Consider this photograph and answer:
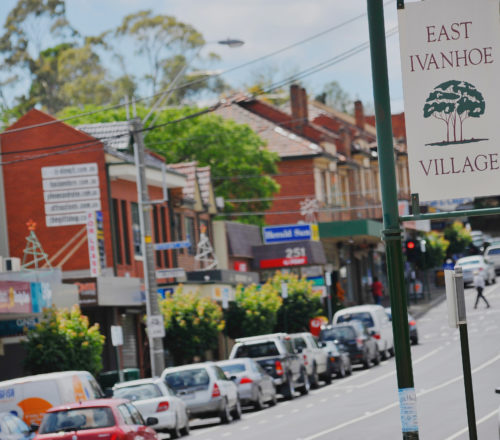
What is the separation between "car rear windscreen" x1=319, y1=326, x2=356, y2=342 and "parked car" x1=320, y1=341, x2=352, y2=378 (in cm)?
60

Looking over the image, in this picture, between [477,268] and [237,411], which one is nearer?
[237,411]

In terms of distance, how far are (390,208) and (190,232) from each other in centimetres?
4058

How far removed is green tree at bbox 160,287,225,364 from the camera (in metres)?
37.9

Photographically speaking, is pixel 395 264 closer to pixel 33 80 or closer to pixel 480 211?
pixel 480 211

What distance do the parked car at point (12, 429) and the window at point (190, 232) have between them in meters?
29.2

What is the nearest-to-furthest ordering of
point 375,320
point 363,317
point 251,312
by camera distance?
point 251,312, point 375,320, point 363,317

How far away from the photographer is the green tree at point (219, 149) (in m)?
60.8

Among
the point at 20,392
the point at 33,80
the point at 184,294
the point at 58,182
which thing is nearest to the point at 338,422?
the point at 20,392

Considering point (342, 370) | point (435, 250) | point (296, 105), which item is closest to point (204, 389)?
point (342, 370)

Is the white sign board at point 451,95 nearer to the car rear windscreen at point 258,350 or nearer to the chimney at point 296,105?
the car rear windscreen at point 258,350

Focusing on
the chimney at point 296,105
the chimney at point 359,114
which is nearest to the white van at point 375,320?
the chimney at point 296,105

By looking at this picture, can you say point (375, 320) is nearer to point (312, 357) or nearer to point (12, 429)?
point (312, 357)

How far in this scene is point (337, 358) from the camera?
1547 inches

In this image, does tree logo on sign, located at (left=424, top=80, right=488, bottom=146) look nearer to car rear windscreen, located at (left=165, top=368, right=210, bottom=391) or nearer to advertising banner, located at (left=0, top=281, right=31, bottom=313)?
car rear windscreen, located at (left=165, top=368, right=210, bottom=391)
